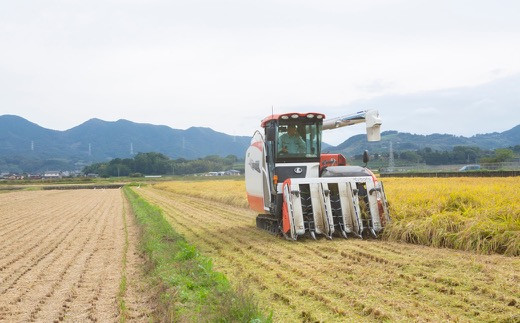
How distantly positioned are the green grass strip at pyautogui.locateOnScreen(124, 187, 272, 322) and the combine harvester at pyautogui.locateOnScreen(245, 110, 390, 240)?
2989 mm

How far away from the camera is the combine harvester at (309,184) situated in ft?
43.2

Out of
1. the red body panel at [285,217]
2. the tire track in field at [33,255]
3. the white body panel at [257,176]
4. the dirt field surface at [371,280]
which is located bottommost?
the dirt field surface at [371,280]

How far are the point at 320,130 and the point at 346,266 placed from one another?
21.6ft

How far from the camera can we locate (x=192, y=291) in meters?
8.00

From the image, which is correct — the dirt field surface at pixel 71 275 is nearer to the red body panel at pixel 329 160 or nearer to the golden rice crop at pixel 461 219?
the red body panel at pixel 329 160

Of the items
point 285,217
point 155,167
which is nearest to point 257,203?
point 285,217

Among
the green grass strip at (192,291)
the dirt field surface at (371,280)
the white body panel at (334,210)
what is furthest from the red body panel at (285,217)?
the green grass strip at (192,291)

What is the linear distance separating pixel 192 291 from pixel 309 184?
20.0 ft

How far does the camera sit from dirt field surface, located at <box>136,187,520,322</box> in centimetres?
633

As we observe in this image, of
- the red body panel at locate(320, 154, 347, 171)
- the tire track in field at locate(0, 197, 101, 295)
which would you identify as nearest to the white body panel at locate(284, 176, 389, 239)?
the red body panel at locate(320, 154, 347, 171)

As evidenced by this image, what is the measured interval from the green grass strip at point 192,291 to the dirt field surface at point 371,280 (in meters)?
0.47

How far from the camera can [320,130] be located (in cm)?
1520

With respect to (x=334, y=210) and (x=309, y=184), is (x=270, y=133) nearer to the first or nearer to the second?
(x=309, y=184)

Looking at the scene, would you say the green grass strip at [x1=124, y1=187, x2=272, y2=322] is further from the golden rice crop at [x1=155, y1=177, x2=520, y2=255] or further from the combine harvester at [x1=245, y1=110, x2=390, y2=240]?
the golden rice crop at [x1=155, y1=177, x2=520, y2=255]
